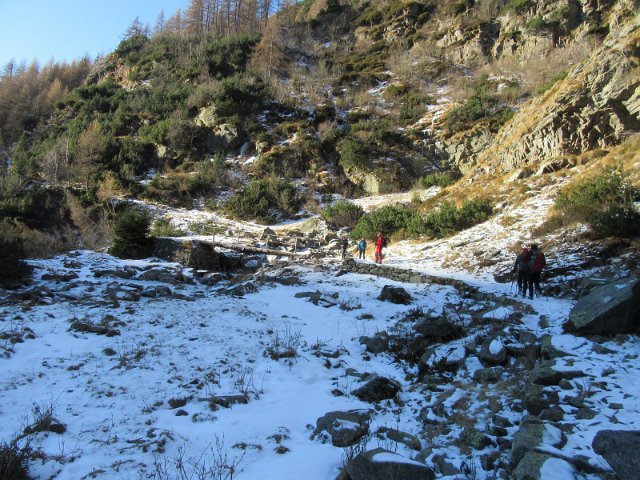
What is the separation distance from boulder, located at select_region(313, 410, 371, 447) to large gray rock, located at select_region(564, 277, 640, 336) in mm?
3521

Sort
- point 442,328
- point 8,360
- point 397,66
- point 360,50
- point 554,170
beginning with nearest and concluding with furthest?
1. point 8,360
2. point 442,328
3. point 554,170
4. point 397,66
5. point 360,50

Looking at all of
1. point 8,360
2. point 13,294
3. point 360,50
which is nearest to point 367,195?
point 13,294

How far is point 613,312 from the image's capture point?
5.15 metres

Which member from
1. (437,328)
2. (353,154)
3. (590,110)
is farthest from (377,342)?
(353,154)

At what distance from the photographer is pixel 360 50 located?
44250 millimetres

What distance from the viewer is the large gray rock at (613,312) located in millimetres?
5098

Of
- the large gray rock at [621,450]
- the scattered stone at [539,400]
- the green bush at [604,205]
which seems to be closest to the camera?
the large gray rock at [621,450]

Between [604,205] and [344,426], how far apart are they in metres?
10.5

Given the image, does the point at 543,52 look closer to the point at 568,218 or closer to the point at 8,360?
the point at 568,218

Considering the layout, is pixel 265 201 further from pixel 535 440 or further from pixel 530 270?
pixel 535 440

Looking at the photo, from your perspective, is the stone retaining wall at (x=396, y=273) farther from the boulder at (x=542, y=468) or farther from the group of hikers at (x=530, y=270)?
the boulder at (x=542, y=468)

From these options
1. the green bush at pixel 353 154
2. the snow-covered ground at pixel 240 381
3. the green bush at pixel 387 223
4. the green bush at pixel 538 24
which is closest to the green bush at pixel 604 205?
the snow-covered ground at pixel 240 381

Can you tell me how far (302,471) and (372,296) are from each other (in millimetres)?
6764

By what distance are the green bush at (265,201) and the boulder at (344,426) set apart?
2052 centimetres
